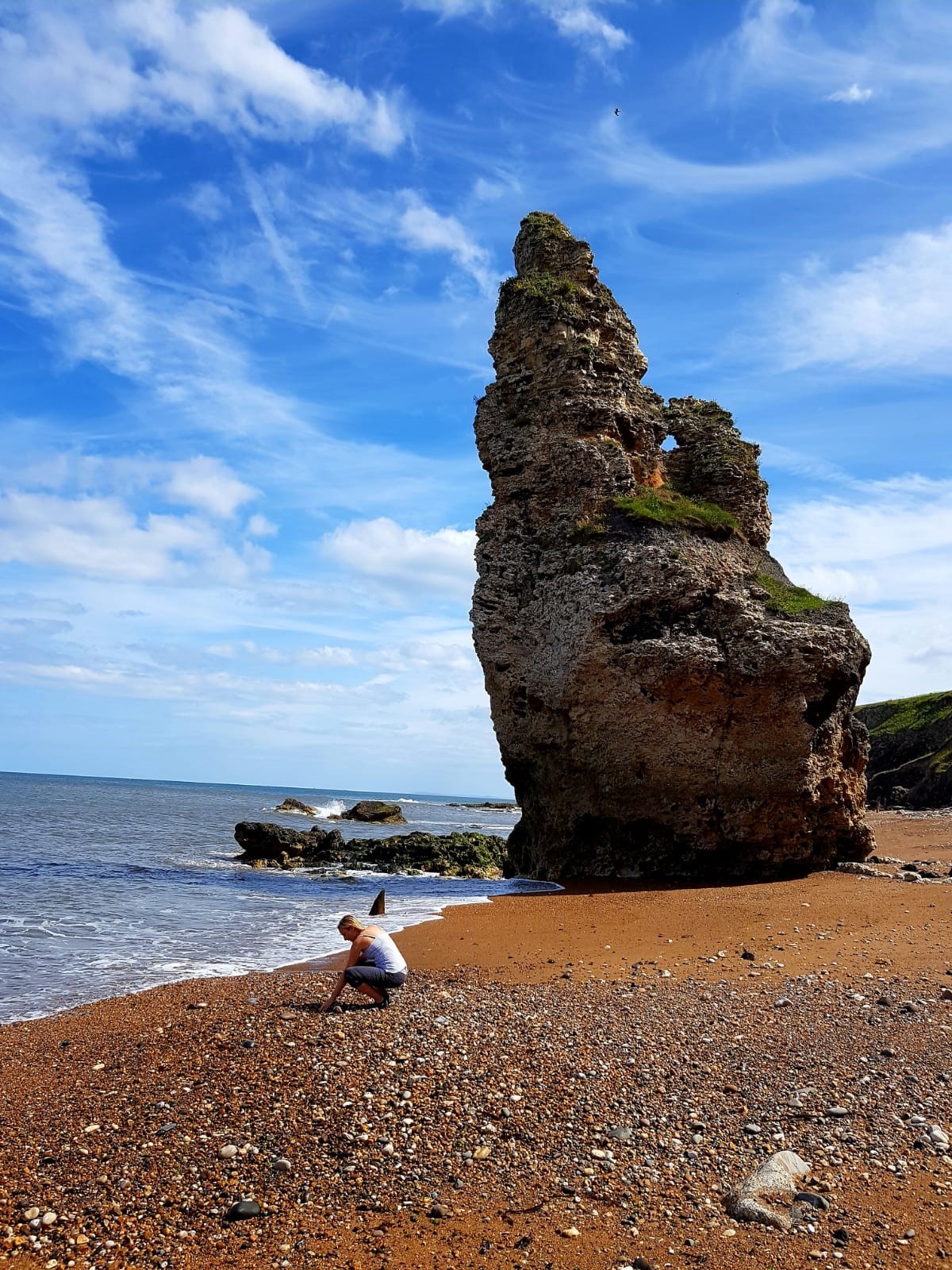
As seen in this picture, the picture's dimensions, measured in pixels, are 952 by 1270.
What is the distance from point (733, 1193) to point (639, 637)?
40.5ft

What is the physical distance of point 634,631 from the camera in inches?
664

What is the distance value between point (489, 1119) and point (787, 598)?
45.3 feet

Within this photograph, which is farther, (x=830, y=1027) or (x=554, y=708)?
(x=554, y=708)

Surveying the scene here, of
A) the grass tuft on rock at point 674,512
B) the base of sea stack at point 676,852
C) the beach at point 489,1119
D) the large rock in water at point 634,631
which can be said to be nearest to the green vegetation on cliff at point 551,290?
the large rock in water at point 634,631

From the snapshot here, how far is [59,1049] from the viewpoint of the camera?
762 cm

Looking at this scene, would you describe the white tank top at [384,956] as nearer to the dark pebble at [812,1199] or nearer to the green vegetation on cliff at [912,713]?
the dark pebble at [812,1199]

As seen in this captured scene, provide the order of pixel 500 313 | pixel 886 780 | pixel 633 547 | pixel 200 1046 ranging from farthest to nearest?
pixel 886 780 → pixel 500 313 → pixel 633 547 → pixel 200 1046

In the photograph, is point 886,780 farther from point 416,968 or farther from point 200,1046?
point 200,1046

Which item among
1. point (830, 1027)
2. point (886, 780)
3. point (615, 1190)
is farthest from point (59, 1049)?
point (886, 780)

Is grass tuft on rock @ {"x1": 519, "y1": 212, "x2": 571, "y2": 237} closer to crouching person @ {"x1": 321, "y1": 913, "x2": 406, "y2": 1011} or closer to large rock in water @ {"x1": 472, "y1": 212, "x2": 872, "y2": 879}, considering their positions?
large rock in water @ {"x1": 472, "y1": 212, "x2": 872, "y2": 879}

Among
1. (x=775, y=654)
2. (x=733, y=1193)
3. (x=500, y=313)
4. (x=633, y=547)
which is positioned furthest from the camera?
(x=500, y=313)

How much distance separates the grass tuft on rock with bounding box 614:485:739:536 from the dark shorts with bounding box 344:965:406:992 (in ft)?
39.4

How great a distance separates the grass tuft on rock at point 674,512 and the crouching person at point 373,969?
1169 centimetres

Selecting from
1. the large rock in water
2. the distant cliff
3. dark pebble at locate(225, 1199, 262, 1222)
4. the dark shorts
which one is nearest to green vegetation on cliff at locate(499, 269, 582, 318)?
the large rock in water
